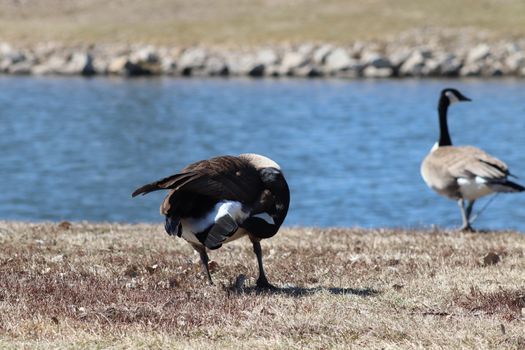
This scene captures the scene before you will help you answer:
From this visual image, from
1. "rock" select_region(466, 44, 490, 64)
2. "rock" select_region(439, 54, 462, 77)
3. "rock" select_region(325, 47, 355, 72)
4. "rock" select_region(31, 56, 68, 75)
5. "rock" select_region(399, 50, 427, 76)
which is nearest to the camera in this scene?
"rock" select_region(439, 54, 462, 77)

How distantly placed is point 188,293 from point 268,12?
86.6 metres

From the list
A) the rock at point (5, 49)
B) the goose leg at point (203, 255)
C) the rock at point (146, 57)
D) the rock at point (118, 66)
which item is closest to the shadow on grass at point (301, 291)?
the goose leg at point (203, 255)

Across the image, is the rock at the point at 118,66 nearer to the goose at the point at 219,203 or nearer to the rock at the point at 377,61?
the rock at the point at 377,61

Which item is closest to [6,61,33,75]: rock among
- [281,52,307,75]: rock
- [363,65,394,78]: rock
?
[281,52,307,75]: rock

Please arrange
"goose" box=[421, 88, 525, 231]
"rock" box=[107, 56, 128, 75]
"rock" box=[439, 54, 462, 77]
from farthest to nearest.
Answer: "rock" box=[107, 56, 128, 75]
"rock" box=[439, 54, 462, 77]
"goose" box=[421, 88, 525, 231]

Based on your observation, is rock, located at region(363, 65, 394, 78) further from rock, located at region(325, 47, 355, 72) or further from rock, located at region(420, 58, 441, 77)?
rock, located at region(420, 58, 441, 77)

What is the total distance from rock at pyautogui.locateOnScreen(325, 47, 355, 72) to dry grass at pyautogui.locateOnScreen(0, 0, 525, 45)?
5.72 metres

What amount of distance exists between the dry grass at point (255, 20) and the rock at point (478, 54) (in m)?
6.28

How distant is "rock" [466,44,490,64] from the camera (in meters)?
71.6

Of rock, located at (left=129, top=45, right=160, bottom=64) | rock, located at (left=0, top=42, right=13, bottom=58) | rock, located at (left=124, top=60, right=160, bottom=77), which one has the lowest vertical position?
rock, located at (left=0, top=42, right=13, bottom=58)

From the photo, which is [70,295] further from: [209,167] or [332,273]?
[332,273]

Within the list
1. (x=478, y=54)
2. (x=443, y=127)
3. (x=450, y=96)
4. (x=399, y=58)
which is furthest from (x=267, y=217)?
(x=478, y=54)

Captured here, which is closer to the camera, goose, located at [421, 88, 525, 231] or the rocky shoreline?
goose, located at [421, 88, 525, 231]

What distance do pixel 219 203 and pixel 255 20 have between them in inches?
3258
